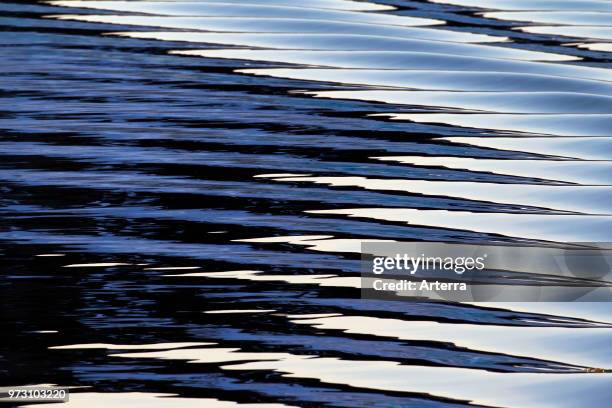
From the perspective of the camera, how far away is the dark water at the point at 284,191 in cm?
176

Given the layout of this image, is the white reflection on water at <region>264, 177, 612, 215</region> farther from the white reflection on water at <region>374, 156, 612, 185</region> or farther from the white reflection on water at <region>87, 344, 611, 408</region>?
the white reflection on water at <region>87, 344, 611, 408</region>

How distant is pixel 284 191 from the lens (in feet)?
8.28

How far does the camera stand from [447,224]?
2.35 m

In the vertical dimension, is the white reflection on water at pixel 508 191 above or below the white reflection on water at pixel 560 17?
below

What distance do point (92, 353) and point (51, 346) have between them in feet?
0.24

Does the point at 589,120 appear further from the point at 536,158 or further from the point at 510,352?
the point at 510,352

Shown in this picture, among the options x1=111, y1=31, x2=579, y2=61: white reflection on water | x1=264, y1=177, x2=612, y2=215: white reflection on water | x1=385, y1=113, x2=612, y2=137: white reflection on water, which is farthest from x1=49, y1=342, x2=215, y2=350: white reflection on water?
x1=111, y1=31, x2=579, y2=61: white reflection on water

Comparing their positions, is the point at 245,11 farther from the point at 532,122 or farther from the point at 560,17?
the point at 532,122

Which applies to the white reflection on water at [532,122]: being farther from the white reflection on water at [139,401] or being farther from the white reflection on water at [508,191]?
the white reflection on water at [139,401]

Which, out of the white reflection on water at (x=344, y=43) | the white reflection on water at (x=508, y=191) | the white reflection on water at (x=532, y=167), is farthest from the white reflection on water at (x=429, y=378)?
the white reflection on water at (x=344, y=43)

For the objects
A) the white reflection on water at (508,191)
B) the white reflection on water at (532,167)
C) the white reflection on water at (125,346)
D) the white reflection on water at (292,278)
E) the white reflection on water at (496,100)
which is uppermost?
the white reflection on water at (496,100)

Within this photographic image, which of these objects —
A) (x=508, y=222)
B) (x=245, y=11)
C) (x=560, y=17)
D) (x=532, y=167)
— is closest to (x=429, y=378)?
(x=508, y=222)

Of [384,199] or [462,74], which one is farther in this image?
[462,74]

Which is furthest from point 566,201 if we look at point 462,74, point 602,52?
point 602,52
